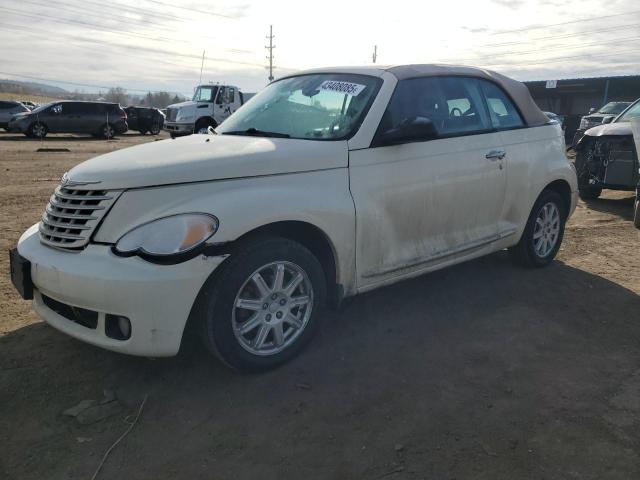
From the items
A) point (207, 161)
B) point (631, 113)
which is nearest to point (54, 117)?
point (631, 113)

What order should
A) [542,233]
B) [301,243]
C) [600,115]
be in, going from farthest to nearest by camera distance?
[600,115] < [542,233] < [301,243]

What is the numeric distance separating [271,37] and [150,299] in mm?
72099

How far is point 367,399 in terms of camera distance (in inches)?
117

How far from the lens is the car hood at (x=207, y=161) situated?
2.94 metres

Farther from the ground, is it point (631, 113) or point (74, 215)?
point (631, 113)

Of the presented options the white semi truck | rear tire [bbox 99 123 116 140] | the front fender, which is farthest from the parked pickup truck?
the front fender

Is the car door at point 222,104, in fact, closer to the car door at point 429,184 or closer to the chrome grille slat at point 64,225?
the car door at point 429,184

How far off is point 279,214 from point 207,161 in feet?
1.67

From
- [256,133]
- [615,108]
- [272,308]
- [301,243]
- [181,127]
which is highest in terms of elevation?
[615,108]

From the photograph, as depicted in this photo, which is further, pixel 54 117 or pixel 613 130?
pixel 54 117

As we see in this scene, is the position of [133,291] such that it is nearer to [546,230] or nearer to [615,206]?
[546,230]

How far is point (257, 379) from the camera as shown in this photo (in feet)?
10.4

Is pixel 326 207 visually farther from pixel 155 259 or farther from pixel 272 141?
pixel 155 259

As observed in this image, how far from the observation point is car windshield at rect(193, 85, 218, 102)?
75.9 ft
